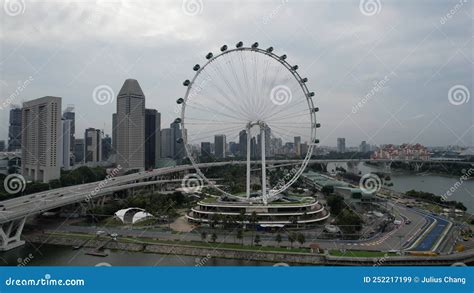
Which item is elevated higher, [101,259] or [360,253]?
[360,253]

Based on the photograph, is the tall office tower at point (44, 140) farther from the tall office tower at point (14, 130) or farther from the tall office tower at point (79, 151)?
the tall office tower at point (79, 151)

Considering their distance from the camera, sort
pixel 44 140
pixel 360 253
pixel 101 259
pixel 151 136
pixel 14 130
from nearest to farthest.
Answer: pixel 360 253 → pixel 101 259 → pixel 44 140 → pixel 14 130 → pixel 151 136

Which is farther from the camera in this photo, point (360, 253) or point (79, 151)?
point (79, 151)

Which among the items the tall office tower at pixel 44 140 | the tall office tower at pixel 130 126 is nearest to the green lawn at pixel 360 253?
the tall office tower at pixel 44 140

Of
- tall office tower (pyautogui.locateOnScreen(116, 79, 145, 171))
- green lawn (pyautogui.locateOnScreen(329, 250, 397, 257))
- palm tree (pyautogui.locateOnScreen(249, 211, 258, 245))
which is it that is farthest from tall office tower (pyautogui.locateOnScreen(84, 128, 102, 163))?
green lawn (pyautogui.locateOnScreen(329, 250, 397, 257))

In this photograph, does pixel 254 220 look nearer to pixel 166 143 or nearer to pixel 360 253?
pixel 360 253

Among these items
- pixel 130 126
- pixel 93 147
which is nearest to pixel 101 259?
pixel 130 126

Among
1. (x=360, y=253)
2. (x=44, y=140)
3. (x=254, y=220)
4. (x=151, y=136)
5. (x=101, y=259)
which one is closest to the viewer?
(x=360, y=253)

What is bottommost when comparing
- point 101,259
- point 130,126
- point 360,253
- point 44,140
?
point 101,259
